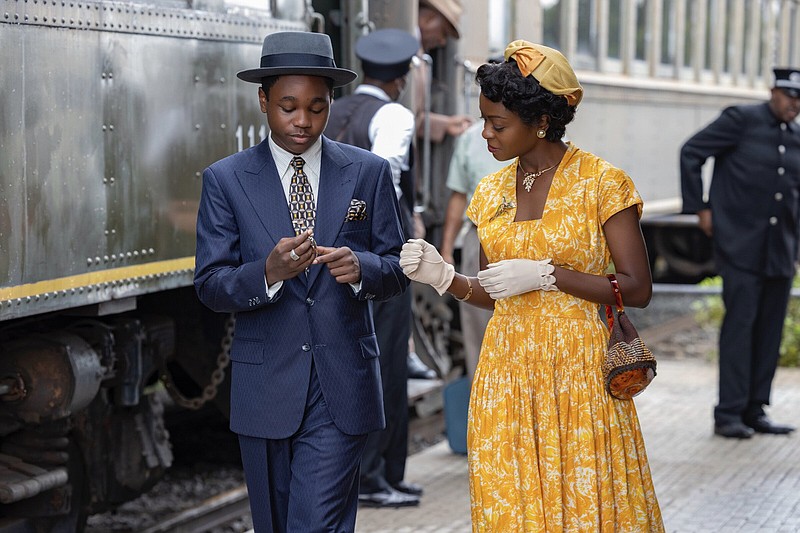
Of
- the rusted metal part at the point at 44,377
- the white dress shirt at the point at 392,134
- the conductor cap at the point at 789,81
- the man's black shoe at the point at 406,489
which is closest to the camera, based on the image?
the rusted metal part at the point at 44,377

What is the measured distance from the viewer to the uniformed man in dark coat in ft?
24.3

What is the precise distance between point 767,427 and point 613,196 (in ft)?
14.1

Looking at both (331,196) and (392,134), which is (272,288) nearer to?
(331,196)

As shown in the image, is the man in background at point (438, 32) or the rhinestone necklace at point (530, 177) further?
the man in background at point (438, 32)

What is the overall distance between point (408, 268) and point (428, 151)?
14.0 ft

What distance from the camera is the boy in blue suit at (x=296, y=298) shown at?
3.63 meters

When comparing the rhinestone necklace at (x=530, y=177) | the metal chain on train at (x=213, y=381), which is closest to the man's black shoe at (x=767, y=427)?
the metal chain on train at (x=213, y=381)

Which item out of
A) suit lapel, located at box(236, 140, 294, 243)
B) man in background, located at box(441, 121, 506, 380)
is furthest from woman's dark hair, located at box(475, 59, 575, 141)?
man in background, located at box(441, 121, 506, 380)

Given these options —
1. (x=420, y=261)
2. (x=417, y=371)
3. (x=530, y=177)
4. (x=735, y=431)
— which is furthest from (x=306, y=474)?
(x=417, y=371)

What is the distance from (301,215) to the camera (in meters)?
3.70

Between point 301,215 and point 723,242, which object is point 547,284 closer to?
point 301,215

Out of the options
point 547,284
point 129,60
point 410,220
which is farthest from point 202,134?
point 547,284

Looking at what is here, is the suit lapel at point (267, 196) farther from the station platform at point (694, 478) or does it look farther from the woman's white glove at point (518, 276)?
the station platform at point (694, 478)

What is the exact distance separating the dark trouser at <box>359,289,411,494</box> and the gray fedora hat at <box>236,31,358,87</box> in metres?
2.27
